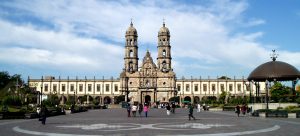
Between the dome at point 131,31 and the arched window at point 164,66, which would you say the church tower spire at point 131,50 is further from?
the arched window at point 164,66

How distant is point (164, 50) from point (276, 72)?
2332 inches

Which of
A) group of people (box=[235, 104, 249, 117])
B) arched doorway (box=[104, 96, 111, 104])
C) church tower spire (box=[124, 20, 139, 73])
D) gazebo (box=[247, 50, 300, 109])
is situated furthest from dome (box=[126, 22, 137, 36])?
group of people (box=[235, 104, 249, 117])

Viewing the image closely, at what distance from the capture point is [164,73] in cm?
9631

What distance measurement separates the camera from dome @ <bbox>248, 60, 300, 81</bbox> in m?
36.0

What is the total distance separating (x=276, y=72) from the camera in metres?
36.1

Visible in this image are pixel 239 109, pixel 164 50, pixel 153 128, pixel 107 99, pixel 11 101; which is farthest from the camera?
pixel 107 99

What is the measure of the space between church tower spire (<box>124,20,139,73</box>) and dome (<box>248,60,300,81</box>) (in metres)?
59.4

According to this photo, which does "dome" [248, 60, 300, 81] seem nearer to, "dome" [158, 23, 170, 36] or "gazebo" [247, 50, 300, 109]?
"gazebo" [247, 50, 300, 109]

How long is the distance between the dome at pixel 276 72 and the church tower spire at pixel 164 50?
187ft

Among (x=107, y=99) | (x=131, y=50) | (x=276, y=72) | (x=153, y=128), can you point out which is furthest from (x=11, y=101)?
(x=107, y=99)

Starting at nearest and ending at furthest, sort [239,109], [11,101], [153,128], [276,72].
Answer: [153,128] < [239,109] < [276,72] < [11,101]

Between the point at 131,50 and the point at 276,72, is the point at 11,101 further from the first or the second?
the point at 131,50

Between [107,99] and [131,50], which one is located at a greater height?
[131,50]

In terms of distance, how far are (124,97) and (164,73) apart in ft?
44.5
